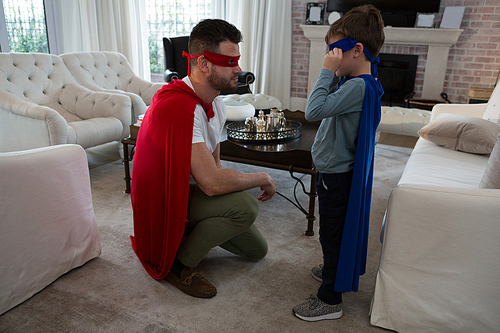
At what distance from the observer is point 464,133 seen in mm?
2201

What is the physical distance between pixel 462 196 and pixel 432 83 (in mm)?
4175

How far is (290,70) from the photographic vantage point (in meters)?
5.65

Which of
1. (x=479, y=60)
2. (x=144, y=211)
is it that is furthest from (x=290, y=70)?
(x=144, y=211)

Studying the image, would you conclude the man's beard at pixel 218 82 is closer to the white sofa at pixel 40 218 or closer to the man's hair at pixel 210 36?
the man's hair at pixel 210 36

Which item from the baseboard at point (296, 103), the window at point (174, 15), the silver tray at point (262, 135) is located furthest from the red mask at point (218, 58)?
the window at point (174, 15)

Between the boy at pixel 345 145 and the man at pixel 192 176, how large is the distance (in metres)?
0.33

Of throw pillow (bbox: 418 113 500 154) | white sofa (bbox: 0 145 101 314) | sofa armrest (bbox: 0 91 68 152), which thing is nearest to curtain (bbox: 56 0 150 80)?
sofa armrest (bbox: 0 91 68 152)

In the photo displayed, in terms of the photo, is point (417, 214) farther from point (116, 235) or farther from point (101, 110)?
point (101, 110)

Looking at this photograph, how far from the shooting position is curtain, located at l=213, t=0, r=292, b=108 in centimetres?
543

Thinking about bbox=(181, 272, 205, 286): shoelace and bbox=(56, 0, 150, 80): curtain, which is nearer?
bbox=(181, 272, 205, 286): shoelace

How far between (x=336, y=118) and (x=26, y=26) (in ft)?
15.9

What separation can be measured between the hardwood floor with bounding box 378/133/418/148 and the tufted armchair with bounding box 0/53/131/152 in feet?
8.35

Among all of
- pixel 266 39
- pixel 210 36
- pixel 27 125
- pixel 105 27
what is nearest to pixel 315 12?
pixel 266 39

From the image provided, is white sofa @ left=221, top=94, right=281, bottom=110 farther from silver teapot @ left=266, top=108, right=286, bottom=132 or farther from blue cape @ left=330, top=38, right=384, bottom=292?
blue cape @ left=330, top=38, right=384, bottom=292
